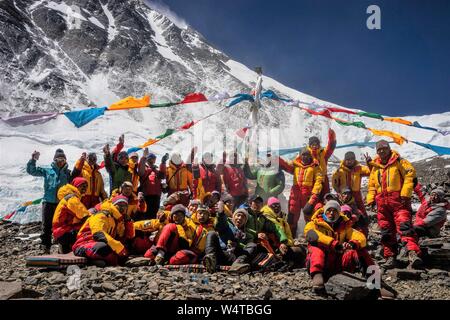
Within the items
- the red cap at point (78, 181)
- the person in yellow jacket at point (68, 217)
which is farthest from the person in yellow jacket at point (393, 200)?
the red cap at point (78, 181)

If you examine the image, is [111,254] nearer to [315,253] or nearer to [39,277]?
[39,277]

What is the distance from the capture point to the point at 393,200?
6363 millimetres

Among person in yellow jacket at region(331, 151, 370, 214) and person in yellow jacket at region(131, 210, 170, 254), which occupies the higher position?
person in yellow jacket at region(331, 151, 370, 214)

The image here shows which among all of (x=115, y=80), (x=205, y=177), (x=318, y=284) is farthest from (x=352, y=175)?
(x=115, y=80)

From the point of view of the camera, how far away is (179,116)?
4355 inches

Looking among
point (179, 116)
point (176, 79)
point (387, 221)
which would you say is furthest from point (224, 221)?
point (176, 79)

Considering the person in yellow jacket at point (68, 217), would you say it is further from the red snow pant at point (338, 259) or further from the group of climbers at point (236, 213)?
the red snow pant at point (338, 259)

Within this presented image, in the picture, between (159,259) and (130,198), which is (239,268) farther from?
(130,198)

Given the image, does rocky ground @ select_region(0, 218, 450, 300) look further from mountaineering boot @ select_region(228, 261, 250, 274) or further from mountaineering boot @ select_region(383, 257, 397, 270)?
mountaineering boot @ select_region(383, 257, 397, 270)

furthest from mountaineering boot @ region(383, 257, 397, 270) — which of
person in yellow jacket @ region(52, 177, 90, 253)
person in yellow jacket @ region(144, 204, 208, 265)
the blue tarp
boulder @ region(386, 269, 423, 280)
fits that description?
the blue tarp

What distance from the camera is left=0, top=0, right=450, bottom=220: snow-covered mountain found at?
67.6 metres

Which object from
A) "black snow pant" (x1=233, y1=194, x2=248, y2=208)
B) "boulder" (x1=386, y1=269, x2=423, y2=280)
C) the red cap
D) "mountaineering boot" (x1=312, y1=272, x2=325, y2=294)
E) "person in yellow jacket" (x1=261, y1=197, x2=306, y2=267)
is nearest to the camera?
"mountaineering boot" (x1=312, y1=272, x2=325, y2=294)

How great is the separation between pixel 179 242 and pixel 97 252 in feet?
3.87

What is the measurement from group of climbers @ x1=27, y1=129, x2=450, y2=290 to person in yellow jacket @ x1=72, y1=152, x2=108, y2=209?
0.02 m
